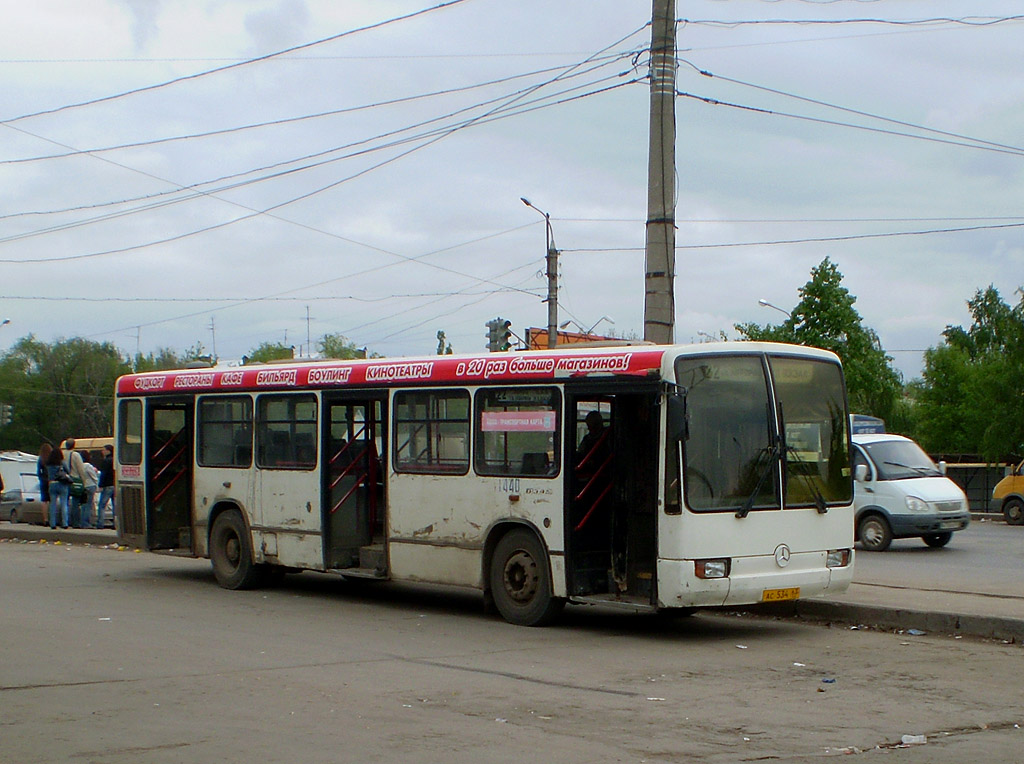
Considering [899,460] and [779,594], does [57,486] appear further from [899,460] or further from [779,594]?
[779,594]

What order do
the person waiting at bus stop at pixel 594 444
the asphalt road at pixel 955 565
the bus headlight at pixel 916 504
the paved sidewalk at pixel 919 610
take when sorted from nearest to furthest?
the paved sidewalk at pixel 919 610
the person waiting at bus stop at pixel 594 444
the asphalt road at pixel 955 565
the bus headlight at pixel 916 504

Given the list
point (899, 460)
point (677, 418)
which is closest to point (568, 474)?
point (677, 418)

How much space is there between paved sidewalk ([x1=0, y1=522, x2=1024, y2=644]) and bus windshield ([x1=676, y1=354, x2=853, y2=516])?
1177 millimetres

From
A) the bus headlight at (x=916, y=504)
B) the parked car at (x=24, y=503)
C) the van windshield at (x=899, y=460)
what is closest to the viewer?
the bus headlight at (x=916, y=504)

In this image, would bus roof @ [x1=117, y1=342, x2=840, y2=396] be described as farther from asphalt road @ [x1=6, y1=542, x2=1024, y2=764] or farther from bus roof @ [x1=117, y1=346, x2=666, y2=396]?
asphalt road @ [x1=6, y1=542, x2=1024, y2=764]

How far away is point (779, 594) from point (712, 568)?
81 centimetres

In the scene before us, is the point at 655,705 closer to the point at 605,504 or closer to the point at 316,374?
the point at 605,504

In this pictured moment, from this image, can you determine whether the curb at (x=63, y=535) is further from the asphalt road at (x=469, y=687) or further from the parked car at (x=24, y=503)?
the asphalt road at (x=469, y=687)

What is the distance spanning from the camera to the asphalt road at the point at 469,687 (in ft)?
22.7

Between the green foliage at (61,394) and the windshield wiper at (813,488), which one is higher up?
the green foliage at (61,394)

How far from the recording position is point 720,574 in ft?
35.7

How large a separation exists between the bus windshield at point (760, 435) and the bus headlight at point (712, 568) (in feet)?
1.50

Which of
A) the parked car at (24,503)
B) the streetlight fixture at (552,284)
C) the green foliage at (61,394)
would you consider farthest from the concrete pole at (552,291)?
the green foliage at (61,394)

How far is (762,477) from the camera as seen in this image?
11.2 meters
